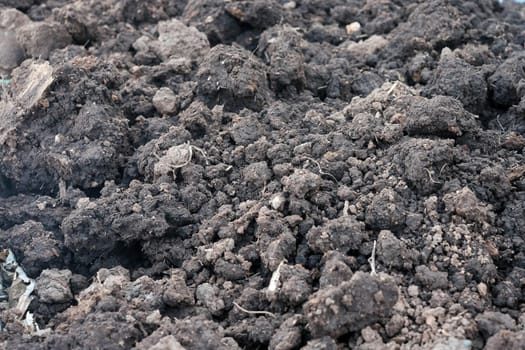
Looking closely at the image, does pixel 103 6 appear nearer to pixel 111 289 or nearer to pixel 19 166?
pixel 19 166

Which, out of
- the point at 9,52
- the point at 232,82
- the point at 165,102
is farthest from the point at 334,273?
the point at 9,52

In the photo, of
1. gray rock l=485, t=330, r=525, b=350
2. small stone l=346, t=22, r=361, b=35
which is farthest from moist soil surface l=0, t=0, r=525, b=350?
small stone l=346, t=22, r=361, b=35

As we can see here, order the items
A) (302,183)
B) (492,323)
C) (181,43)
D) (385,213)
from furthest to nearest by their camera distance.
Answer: (181,43)
(302,183)
(385,213)
(492,323)

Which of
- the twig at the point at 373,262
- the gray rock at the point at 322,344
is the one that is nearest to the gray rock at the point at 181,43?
the twig at the point at 373,262

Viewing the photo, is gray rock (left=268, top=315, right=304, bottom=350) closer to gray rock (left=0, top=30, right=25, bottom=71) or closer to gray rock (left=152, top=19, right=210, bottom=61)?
gray rock (left=152, top=19, right=210, bottom=61)

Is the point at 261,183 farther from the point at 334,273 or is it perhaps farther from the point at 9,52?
the point at 9,52

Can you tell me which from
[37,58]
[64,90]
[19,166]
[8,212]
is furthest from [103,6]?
[8,212]

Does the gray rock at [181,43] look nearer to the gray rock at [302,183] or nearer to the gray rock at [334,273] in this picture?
the gray rock at [302,183]
